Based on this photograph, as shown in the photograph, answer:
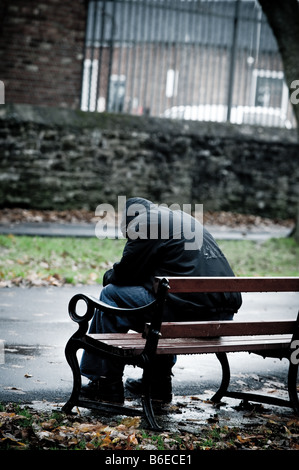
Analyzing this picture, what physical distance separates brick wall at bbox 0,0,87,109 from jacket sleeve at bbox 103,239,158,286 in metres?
12.0

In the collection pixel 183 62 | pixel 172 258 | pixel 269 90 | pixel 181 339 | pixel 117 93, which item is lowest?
pixel 181 339

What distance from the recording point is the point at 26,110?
1500cm

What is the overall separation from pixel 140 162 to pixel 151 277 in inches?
444

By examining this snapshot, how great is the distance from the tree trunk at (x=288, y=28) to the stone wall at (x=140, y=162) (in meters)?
4.28

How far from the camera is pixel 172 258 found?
4797 millimetres

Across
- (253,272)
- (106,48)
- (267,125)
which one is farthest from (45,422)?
(267,125)

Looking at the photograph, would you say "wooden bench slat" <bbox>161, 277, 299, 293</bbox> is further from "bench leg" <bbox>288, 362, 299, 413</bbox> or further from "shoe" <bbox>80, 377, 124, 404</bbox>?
"shoe" <bbox>80, 377, 124, 404</bbox>

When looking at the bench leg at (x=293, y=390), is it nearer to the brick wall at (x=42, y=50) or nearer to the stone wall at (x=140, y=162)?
the stone wall at (x=140, y=162)

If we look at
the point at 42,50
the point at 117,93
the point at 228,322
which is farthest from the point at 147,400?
the point at 42,50

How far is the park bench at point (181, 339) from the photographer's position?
4.36 metres

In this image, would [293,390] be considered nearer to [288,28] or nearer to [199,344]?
[199,344]

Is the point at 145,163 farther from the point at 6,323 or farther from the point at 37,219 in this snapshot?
the point at 6,323
